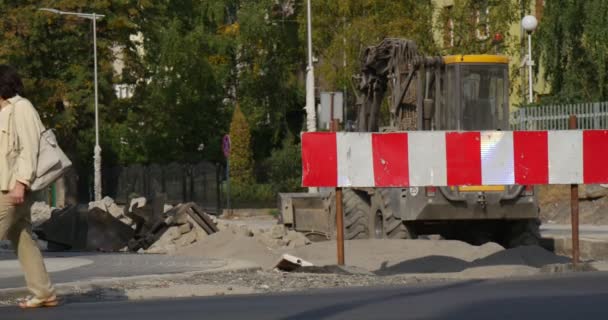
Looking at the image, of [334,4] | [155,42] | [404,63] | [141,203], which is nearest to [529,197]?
[404,63]

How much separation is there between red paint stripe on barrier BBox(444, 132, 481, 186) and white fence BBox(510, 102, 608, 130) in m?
18.0

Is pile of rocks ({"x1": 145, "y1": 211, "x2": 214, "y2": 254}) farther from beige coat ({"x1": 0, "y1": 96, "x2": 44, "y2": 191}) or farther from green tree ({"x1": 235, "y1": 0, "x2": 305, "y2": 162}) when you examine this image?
green tree ({"x1": 235, "y1": 0, "x2": 305, "y2": 162})

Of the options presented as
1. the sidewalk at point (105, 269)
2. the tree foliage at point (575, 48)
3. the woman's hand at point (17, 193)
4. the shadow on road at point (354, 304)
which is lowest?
the sidewalk at point (105, 269)

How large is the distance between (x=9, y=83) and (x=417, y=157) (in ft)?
14.3

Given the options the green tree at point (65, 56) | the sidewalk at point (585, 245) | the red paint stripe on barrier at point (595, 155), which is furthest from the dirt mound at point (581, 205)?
the green tree at point (65, 56)

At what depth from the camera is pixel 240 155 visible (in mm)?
58656

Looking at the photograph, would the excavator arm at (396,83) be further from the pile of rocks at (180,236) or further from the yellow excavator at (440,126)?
the pile of rocks at (180,236)

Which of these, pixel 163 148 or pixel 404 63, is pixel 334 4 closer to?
pixel 163 148

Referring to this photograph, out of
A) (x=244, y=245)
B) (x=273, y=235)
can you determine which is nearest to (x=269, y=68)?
(x=273, y=235)

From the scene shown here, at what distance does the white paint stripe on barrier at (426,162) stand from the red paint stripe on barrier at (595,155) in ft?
4.28

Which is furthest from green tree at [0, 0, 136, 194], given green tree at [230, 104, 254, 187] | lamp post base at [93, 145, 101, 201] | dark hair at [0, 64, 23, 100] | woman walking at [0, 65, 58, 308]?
woman walking at [0, 65, 58, 308]

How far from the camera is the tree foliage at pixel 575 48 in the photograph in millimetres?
39688

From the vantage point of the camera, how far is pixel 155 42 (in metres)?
61.7

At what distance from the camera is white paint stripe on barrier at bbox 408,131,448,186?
47.7 ft
